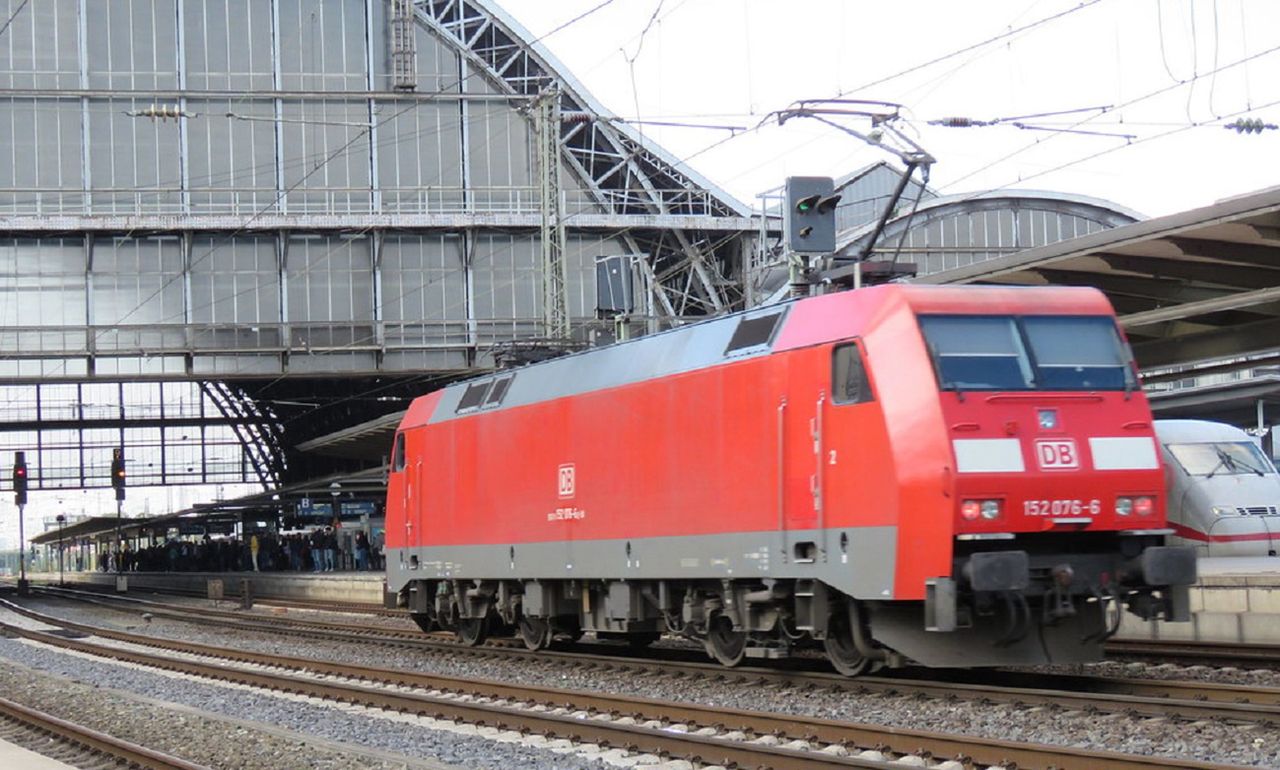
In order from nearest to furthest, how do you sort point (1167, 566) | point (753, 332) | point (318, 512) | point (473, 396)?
point (1167, 566) < point (753, 332) < point (473, 396) < point (318, 512)

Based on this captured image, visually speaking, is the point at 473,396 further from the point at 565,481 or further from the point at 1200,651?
the point at 1200,651

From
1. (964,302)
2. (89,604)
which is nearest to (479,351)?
(89,604)

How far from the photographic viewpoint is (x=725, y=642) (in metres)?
18.0

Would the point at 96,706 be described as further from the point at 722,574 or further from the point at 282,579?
the point at 282,579

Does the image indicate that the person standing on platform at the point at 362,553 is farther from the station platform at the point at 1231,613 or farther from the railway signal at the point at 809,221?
the station platform at the point at 1231,613

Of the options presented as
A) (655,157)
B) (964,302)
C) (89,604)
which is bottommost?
(89,604)

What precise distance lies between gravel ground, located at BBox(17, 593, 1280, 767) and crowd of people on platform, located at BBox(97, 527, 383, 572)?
34.3 meters

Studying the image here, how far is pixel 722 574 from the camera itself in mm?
16859

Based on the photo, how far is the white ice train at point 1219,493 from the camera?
26.5 metres

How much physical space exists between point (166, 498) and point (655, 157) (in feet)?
243

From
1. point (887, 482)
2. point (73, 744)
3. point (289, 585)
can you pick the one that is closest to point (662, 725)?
point (887, 482)

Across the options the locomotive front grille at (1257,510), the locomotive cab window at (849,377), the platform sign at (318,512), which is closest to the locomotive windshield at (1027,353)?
the locomotive cab window at (849,377)

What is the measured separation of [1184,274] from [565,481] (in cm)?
835

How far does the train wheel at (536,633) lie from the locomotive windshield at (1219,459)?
11423 millimetres
